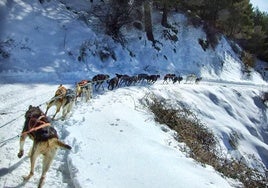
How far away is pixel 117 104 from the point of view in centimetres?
1359

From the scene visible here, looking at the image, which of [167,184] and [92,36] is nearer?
[167,184]

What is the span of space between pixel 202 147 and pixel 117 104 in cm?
318

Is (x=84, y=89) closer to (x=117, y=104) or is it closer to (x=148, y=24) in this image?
(x=117, y=104)

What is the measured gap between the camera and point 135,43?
92.9 ft

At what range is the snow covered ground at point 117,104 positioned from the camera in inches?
303

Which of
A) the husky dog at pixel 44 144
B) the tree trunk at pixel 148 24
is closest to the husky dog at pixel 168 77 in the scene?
the tree trunk at pixel 148 24

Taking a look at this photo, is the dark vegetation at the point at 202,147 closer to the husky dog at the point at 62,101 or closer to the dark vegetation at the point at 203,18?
the husky dog at the point at 62,101

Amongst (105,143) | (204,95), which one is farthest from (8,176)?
(204,95)

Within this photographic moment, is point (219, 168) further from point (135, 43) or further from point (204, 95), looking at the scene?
point (135, 43)

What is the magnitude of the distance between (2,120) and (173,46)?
77.4 feet

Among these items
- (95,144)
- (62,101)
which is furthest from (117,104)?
(95,144)

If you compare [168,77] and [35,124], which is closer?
[35,124]

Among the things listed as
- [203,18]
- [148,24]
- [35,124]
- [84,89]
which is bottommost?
[84,89]

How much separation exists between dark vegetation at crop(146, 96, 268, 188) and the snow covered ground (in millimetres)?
616
